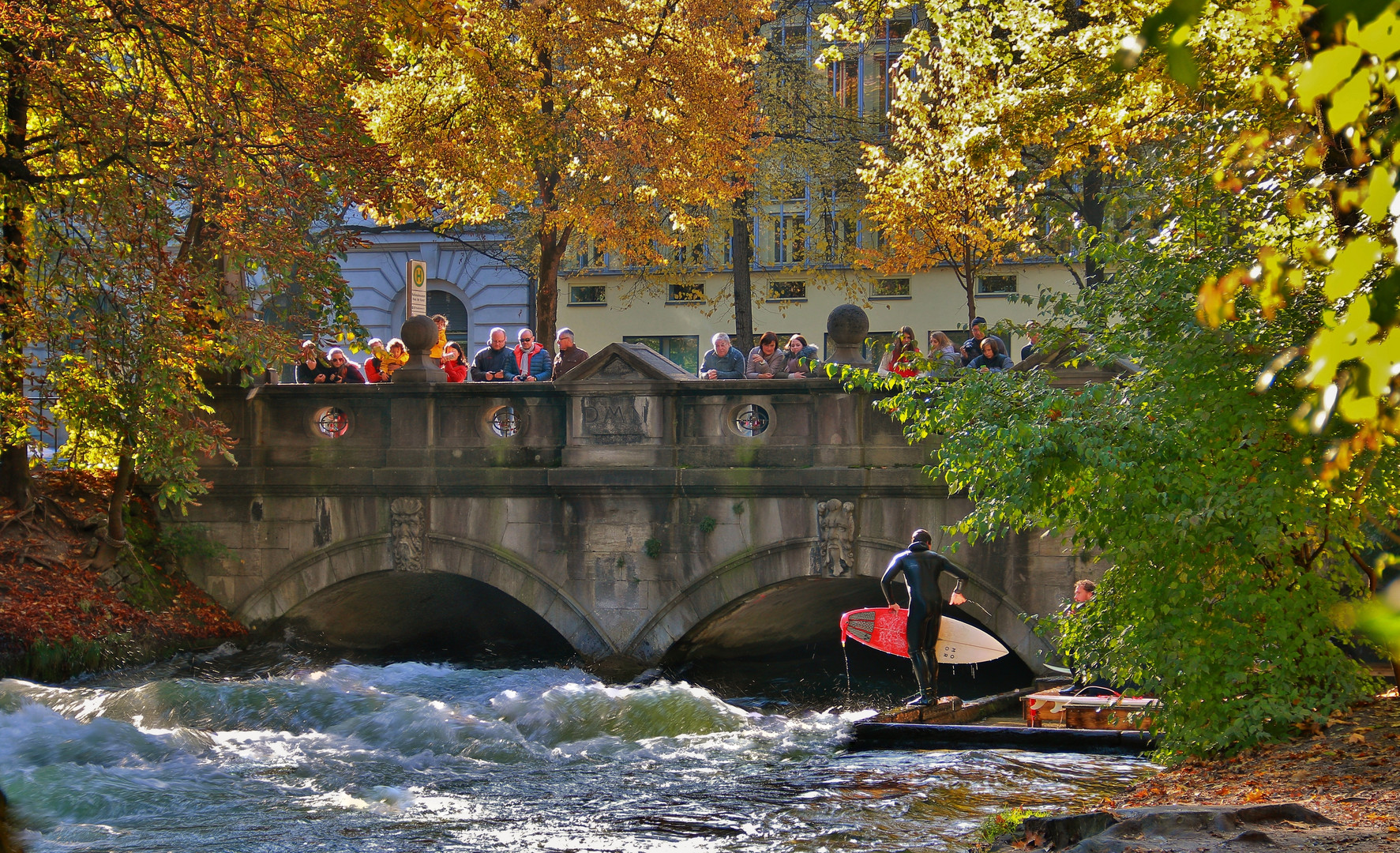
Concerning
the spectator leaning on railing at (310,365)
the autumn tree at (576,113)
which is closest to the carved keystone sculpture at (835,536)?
the autumn tree at (576,113)

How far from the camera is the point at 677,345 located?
1266 inches

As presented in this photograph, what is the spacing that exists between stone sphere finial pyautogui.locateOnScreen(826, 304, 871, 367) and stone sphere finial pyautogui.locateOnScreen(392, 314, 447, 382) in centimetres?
440

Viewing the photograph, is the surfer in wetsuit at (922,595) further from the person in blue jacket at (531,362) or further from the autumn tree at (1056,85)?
the person in blue jacket at (531,362)

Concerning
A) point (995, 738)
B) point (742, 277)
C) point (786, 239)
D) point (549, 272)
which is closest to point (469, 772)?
point (995, 738)

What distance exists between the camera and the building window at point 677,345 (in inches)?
1257

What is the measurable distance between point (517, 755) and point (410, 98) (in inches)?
352

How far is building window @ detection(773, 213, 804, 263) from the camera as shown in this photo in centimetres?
2866

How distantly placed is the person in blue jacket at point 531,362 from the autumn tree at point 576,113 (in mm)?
1419

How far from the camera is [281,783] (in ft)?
30.5

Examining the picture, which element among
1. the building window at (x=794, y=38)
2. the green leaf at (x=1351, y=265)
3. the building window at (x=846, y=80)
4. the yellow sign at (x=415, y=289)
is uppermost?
the building window at (x=846, y=80)

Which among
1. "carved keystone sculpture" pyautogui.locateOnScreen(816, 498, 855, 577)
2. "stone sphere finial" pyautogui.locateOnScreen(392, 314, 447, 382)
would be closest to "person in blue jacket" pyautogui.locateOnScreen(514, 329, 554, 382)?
"stone sphere finial" pyautogui.locateOnScreen(392, 314, 447, 382)

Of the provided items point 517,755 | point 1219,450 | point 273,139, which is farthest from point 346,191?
point 1219,450

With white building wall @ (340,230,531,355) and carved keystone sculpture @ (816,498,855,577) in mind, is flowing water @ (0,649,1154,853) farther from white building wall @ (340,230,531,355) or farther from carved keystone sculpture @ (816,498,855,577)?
white building wall @ (340,230,531,355)

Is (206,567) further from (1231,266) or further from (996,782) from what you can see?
(1231,266)
